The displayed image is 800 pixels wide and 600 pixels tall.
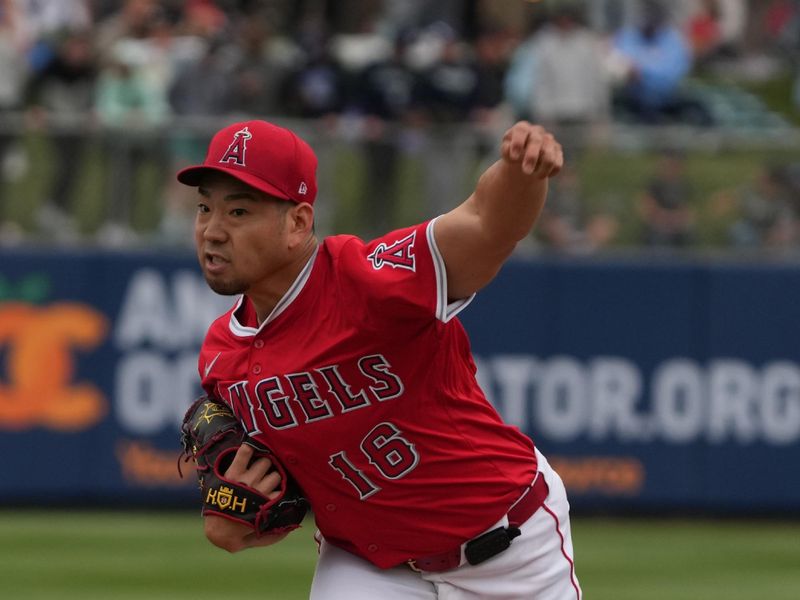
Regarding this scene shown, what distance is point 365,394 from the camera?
16.0 ft

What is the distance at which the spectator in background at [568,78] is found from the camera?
13797mm

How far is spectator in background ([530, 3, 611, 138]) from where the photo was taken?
1380 cm

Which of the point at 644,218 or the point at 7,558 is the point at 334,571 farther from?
the point at 644,218

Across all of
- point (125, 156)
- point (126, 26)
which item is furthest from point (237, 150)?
point (126, 26)

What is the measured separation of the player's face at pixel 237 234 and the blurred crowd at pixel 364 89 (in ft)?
24.4

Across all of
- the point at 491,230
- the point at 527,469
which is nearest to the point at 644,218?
the point at 527,469

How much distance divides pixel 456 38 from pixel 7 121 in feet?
18.9

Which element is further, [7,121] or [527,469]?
[7,121]

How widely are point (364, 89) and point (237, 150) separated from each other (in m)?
9.22

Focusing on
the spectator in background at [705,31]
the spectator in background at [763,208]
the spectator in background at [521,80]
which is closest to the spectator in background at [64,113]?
the spectator in background at [521,80]

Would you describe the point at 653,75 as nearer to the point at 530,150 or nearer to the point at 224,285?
the point at 224,285

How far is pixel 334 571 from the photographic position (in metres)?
5.19

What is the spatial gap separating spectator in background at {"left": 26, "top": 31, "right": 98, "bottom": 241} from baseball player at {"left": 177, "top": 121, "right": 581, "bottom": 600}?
7.55 m

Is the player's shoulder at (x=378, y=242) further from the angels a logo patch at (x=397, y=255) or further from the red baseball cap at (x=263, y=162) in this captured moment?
the red baseball cap at (x=263, y=162)
